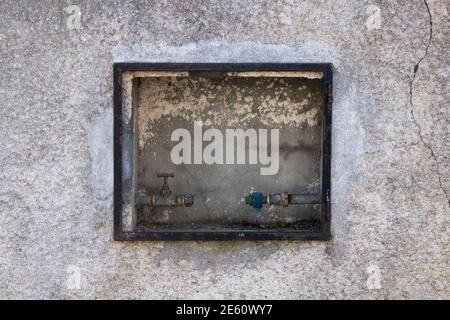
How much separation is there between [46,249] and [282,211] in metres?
0.96

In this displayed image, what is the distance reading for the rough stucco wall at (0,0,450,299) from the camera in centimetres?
252

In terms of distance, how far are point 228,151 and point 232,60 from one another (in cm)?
41

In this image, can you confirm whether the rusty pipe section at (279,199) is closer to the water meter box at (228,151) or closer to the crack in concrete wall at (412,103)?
the water meter box at (228,151)

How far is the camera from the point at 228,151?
108 inches

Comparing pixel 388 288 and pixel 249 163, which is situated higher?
pixel 249 163

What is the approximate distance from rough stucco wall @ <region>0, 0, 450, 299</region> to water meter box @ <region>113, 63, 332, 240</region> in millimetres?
137

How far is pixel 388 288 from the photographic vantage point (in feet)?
8.43

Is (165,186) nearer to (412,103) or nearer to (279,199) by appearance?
(279,199)

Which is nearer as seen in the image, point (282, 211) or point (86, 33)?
point (86, 33)

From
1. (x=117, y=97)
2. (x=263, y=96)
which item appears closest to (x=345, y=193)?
(x=263, y=96)
